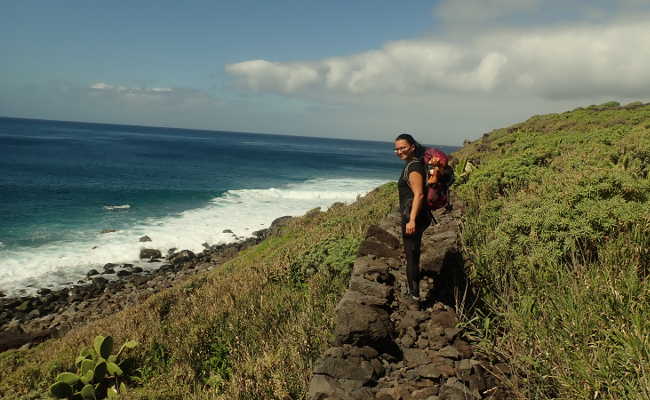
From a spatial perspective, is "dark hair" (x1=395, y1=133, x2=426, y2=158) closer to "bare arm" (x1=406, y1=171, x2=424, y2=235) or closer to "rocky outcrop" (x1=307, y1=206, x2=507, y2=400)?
"bare arm" (x1=406, y1=171, x2=424, y2=235)

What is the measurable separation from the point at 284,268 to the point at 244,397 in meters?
4.10

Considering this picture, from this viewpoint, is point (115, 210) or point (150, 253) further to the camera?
point (115, 210)

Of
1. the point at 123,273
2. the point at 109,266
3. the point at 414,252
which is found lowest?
the point at 123,273

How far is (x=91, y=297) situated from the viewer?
1545 cm

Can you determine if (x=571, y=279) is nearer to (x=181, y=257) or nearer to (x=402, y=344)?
(x=402, y=344)

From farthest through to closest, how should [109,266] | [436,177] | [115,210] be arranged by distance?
[115,210] < [109,266] < [436,177]

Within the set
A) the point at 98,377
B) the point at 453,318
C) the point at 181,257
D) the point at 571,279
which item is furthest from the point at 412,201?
the point at 181,257

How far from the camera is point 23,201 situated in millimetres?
29578

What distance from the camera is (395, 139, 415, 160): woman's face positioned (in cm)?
420

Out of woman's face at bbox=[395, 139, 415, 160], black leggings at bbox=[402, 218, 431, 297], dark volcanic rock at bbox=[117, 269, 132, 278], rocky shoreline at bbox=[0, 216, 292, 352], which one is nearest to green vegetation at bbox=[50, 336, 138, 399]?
black leggings at bbox=[402, 218, 431, 297]

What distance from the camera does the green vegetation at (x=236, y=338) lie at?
3832mm

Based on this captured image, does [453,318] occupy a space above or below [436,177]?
below

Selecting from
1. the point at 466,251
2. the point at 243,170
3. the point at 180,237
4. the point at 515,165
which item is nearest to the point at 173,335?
the point at 466,251

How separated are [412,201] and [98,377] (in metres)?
4.92
